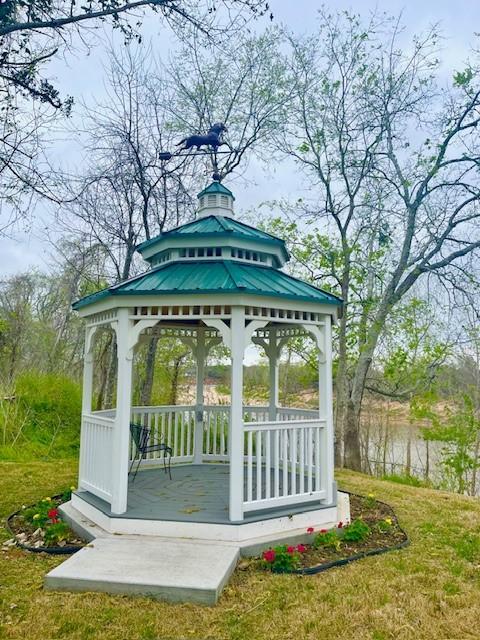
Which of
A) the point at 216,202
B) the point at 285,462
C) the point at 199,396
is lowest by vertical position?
the point at 285,462

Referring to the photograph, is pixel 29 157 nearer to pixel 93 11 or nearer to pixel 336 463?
pixel 93 11

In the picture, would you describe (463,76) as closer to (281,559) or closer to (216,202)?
(216,202)

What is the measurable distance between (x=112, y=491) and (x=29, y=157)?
11.7ft

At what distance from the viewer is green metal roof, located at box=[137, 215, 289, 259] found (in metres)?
5.55

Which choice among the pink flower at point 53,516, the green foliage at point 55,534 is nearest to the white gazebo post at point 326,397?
the green foliage at point 55,534

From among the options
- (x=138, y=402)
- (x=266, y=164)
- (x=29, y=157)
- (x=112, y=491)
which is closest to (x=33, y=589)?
(x=112, y=491)

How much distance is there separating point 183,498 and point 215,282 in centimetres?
263

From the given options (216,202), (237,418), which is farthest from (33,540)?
(216,202)

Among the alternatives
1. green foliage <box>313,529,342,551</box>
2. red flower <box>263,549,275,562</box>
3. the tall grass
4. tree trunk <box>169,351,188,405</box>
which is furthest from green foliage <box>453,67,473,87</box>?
the tall grass

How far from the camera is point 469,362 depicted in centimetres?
1528

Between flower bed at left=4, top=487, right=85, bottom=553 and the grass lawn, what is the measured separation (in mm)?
193

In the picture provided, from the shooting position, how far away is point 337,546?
4539 millimetres

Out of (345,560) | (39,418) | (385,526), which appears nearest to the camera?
(345,560)

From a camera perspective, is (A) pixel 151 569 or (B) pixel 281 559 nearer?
(A) pixel 151 569
